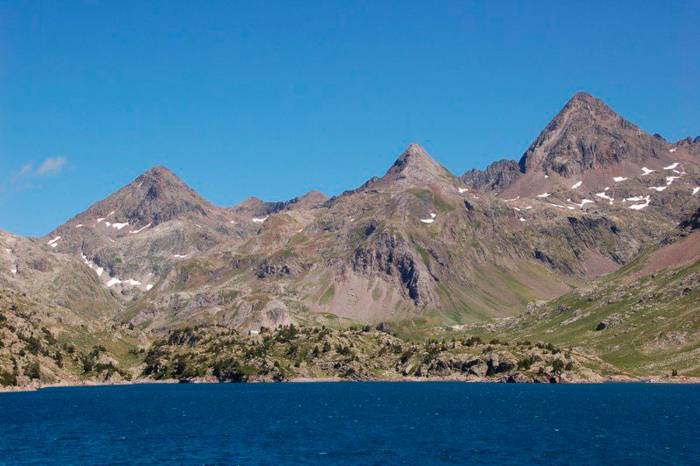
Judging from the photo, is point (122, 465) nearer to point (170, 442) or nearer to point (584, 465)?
point (170, 442)

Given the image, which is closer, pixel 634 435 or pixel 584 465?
pixel 584 465

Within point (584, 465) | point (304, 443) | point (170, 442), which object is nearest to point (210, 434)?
point (170, 442)

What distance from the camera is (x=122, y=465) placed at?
11362cm

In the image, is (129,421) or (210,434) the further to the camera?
(129,421)

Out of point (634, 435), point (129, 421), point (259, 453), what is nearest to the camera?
point (259, 453)

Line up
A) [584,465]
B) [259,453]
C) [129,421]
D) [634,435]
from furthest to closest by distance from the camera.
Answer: [129,421] → [634,435] → [259,453] → [584,465]

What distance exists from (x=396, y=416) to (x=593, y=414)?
4633cm

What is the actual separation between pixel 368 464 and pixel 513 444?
32.3 metres

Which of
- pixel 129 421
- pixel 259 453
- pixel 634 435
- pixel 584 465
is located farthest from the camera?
pixel 129 421

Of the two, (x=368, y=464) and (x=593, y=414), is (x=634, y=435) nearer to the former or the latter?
(x=593, y=414)

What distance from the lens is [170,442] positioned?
457 feet

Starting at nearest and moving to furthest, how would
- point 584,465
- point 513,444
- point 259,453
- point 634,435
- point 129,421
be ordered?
1. point 584,465
2. point 259,453
3. point 513,444
4. point 634,435
5. point 129,421

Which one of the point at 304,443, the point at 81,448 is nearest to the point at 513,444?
the point at 304,443

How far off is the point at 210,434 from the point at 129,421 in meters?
35.9
